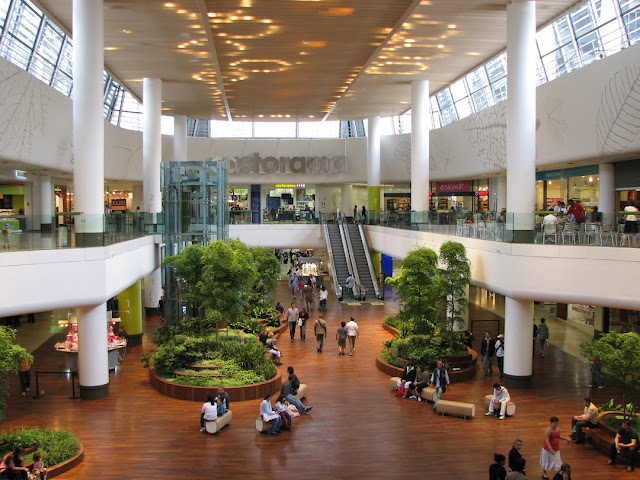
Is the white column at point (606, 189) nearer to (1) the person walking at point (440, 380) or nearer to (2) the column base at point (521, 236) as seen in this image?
(2) the column base at point (521, 236)

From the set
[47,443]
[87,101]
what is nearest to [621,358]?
[47,443]

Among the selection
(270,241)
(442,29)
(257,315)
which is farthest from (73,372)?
(270,241)

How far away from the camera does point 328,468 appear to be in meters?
11.2

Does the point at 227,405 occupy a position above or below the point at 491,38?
below

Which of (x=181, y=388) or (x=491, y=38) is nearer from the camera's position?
(x=181, y=388)

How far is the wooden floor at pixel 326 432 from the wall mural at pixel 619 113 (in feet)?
22.8

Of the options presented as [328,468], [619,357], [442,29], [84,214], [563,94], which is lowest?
[328,468]

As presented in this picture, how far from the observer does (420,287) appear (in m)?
18.0

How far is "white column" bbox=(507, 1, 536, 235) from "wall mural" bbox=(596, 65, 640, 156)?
3.23m

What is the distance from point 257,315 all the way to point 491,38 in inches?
526

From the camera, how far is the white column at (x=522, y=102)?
53.6 ft

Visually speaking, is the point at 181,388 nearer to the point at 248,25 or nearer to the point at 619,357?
the point at 619,357

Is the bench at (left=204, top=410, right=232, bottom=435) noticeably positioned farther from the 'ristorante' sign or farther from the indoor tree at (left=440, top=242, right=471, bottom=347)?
the 'ristorante' sign

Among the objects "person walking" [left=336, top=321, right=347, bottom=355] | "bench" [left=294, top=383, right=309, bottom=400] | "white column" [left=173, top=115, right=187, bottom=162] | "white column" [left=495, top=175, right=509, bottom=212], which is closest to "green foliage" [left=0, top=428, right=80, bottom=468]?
"bench" [left=294, top=383, right=309, bottom=400]
